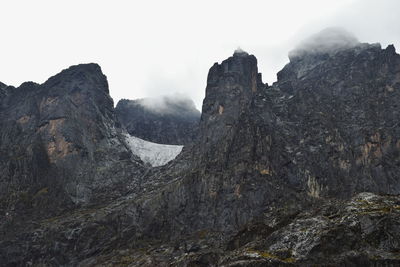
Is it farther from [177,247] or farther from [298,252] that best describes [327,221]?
[177,247]

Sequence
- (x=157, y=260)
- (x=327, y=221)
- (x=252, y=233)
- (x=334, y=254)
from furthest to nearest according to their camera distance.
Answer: (x=157, y=260) < (x=252, y=233) < (x=327, y=221) < (x=334, y=254)

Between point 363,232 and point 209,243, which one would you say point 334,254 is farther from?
point 209,243

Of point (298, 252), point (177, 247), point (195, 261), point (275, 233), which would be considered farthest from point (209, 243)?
point (298, 252)

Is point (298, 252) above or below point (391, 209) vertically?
below

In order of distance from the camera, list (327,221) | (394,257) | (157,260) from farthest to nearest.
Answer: (157,260)
(327,221)
(394,257)

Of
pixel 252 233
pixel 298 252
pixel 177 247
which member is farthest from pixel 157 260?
pixel 298 252

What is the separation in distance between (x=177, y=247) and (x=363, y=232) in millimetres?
102830

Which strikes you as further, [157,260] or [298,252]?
[157,260]

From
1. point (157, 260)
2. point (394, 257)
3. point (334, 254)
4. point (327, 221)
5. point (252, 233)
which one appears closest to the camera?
point (394, 257)

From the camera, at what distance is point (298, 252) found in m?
112

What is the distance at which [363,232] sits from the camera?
10981 centimetres

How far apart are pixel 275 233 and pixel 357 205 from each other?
863 inches

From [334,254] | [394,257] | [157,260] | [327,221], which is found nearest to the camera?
[394,257]

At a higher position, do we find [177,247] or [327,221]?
[327,221]
